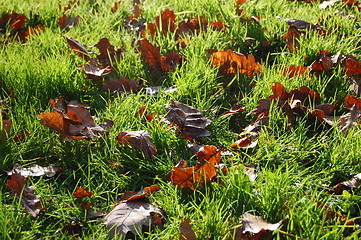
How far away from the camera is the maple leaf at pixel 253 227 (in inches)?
67.4

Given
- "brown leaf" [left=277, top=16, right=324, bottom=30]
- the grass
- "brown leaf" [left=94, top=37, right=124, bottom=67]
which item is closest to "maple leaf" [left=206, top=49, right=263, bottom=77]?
the grass

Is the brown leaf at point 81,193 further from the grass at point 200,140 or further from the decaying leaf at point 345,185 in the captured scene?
the decaying leaf at point 345,185

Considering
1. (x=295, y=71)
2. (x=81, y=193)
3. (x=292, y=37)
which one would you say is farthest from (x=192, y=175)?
(x=292, y=37)

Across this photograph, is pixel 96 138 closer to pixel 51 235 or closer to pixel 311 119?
pixel 51 235

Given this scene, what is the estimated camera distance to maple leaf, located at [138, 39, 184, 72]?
2.98 meters

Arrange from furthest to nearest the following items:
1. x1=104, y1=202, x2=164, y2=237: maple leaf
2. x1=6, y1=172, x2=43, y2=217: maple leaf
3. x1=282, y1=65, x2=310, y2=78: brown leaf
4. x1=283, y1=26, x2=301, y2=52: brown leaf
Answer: x1=283, y1=26, x2=301, y2=52: brown leaf
x1=282, y1=65, x2=310, y2=78: brown leaf
x1=6, y1=172, x2=43, y2=217: maple leaf
x1=104, y1=202, x2=164, y2=237: maple leaf

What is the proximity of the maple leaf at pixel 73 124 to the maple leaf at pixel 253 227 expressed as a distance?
94 centimetres

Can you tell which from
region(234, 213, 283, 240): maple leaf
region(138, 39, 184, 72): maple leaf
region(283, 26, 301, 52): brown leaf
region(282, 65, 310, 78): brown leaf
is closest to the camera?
region(234, 213, 283, 240): maple leaf

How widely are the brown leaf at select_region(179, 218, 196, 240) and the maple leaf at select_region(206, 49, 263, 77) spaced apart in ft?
4.47

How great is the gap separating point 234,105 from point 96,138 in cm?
83

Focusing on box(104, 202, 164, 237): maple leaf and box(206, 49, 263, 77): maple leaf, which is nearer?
box(104, 202, 164, 237): maple leaf

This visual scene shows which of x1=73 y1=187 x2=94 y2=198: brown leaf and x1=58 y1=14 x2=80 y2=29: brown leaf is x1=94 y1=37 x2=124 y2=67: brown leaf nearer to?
x1=58 y1=14 x2=80 y2=29: brown leaf

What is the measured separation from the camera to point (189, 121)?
7.88 feet

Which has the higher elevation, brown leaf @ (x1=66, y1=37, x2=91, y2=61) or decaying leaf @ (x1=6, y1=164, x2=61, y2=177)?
brown leaf @ (x1=66, y1=37, x2=91, y2=61)
